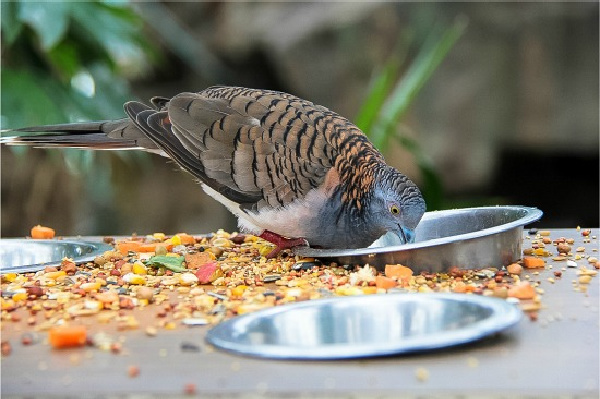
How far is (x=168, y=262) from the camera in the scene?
2.52 m

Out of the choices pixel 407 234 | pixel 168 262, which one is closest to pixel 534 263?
pixel 407 234

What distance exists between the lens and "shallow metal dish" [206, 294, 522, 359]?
168 cm

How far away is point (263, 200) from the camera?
297 cm

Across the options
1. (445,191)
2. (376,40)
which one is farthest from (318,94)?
(445,191)

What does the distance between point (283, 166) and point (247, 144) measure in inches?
6.2

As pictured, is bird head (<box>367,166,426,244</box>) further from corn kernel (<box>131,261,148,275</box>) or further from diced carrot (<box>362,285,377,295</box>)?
corn kernel (<box>131,261,148,275</box>)

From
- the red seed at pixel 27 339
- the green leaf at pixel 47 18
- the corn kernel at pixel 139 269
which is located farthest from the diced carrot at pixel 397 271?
the green leaf at pixel 47 18

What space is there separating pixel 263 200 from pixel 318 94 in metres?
4.09

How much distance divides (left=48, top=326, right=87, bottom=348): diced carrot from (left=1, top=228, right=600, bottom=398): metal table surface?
21 mm

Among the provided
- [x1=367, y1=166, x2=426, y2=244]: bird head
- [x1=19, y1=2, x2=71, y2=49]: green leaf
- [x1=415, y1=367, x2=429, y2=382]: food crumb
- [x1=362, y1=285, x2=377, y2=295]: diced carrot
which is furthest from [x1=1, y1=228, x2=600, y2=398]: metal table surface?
[x1=19, y1=2, x2=71, y2=49]: green leaf

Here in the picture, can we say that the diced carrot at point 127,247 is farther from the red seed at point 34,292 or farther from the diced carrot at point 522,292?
the diced carrot at point 522,292

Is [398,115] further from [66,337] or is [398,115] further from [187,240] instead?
[66,337]

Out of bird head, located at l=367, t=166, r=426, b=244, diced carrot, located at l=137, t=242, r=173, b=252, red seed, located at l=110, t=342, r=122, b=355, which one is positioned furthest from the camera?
diced carrot, located at l=137, t=242, r=173, b=252

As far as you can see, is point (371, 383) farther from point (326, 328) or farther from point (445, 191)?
point (445, 191)
